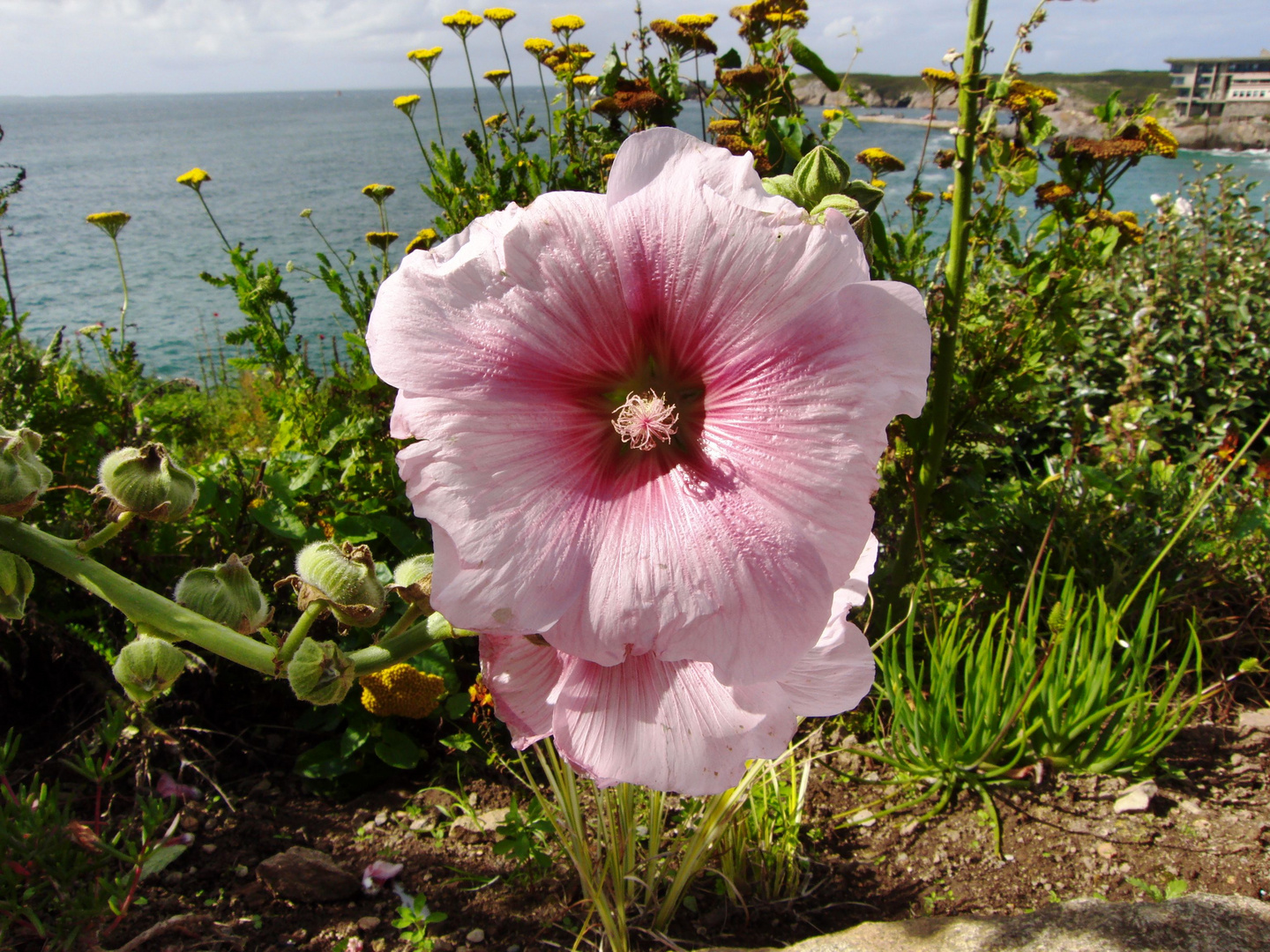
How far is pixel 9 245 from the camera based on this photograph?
13.0 meters

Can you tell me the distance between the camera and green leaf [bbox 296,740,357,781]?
2224 mm

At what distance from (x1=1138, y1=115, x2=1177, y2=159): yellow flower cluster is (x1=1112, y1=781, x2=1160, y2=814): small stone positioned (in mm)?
1934

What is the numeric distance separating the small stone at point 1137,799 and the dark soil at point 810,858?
0.10 ft

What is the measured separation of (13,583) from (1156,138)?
3.17 metres

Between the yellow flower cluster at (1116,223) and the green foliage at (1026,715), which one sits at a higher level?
the yellow flower cluster at (1116,223)

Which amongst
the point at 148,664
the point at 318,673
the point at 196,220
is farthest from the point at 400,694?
the point at 196,220

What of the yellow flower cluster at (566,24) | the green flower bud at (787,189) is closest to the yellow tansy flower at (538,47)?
the yellow flower cluster at (566,24)

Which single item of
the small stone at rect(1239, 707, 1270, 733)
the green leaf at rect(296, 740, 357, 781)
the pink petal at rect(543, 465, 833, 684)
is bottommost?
the small stone at rect(1239, 707, 1270, 733)

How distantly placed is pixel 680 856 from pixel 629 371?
1.67 metres

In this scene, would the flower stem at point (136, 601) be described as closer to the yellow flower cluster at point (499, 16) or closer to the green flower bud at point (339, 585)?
the green flower bud at point (339, 585)

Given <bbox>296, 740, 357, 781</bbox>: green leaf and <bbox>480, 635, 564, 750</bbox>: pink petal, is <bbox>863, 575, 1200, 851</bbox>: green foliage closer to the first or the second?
<bbox>296, 740, 357, 781</bbox>: green leaf

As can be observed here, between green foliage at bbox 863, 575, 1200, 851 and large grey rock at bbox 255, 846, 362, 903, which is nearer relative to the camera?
large grey rock at bbox 255, 846, 362, 903

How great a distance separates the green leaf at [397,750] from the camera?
223 cm

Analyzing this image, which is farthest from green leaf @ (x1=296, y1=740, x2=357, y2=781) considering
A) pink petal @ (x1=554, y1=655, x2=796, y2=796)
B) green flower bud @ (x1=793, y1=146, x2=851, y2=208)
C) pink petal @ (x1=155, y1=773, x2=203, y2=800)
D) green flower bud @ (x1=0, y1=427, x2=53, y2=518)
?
green flower bud @ (x1=793, y1=146, x2=851, y2=208)
